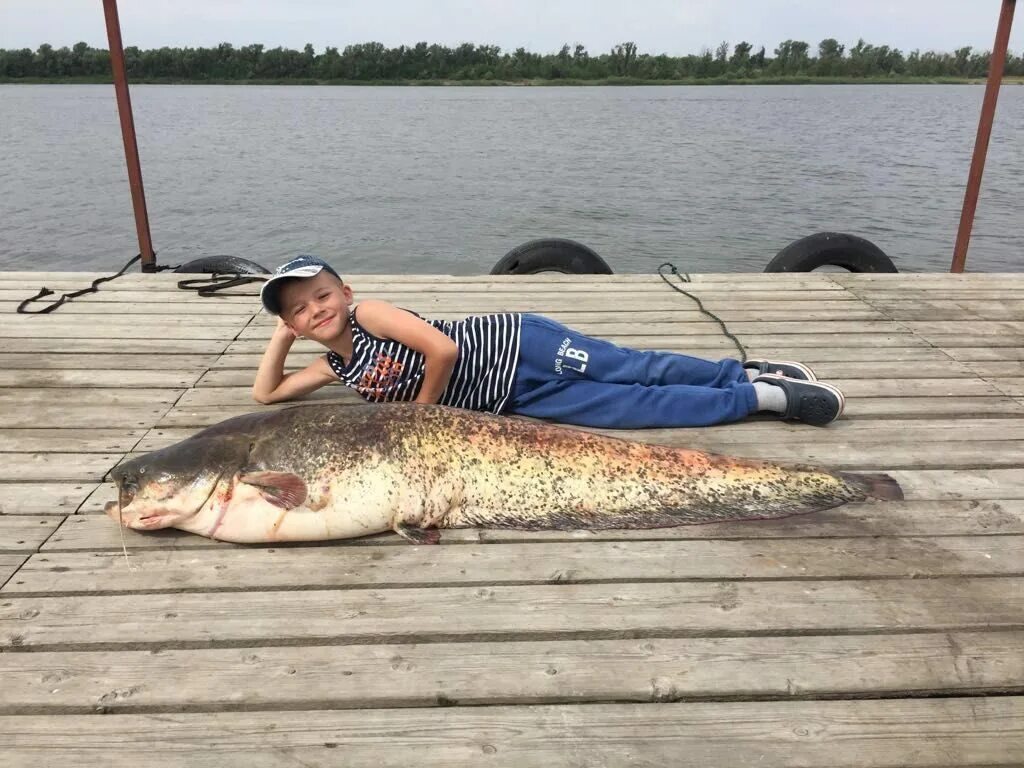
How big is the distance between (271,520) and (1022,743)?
2.32 meters

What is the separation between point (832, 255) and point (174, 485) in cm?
639

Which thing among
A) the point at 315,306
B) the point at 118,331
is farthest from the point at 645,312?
the point at 118,331

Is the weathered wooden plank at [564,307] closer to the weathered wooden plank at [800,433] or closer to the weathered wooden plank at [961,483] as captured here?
the weathered wooden plank at [800,433]

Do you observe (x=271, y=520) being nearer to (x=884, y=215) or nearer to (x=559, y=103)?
(x=884, y=215)

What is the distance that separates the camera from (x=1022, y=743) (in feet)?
6.56

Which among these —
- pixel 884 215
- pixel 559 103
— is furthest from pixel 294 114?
pixel 884 215

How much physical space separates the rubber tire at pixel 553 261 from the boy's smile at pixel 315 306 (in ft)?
13.1

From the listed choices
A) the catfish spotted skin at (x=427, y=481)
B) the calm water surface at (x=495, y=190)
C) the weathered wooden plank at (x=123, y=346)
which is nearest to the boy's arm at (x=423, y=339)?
the catfish spotted skin at (x=427, y=481)

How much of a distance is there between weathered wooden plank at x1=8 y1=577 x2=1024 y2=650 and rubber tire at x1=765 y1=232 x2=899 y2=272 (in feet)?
17.2

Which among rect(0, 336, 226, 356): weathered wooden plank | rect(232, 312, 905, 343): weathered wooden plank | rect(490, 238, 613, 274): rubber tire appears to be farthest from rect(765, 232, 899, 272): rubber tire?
rect(0, 336, 226, 356): weathered wooden plank

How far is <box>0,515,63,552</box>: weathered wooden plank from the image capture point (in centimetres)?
286

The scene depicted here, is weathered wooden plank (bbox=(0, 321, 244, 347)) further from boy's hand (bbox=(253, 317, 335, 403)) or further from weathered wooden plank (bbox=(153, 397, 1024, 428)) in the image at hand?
boy's hand (bbox=(253, 317, 335, 403))

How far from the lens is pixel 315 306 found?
337 centimetres

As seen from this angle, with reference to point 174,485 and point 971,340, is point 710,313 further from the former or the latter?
point 174,485
